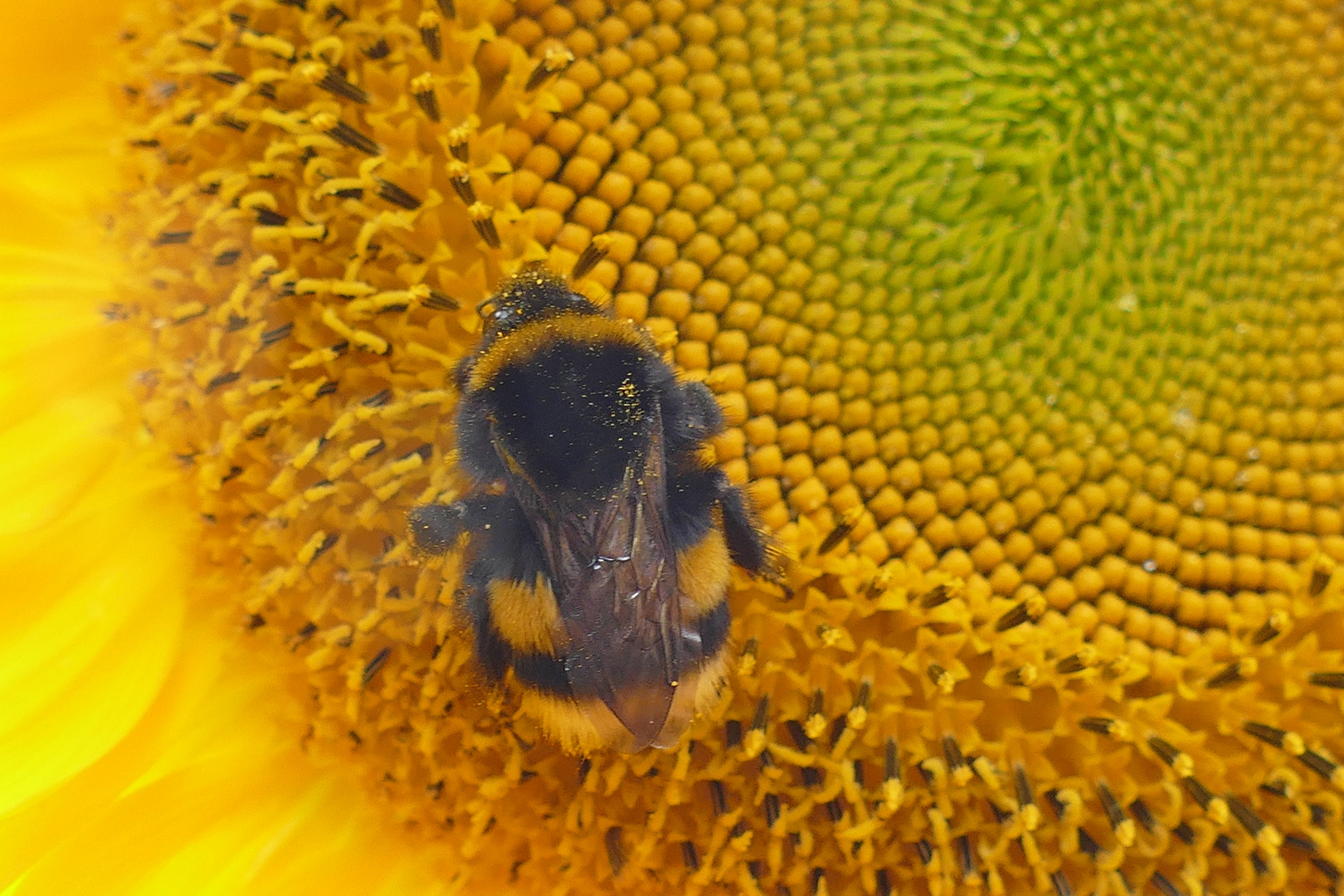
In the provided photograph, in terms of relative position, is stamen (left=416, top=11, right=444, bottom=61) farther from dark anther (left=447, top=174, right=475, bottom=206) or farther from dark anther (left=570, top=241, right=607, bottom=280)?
dark anther (left=570, top=241, right=607, bottom=280)

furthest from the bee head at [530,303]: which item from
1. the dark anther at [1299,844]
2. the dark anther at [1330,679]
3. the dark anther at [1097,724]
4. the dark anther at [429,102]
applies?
the dark anther at [1299,844]

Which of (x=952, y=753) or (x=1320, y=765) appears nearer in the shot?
(x=952, y=753)

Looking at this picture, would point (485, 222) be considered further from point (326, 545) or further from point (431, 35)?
point (326, 545)

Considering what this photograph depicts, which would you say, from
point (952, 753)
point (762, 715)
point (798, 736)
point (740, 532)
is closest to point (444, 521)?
point (740, 532)

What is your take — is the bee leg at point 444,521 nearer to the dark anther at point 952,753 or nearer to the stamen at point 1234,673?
the dark anther at point 952,753

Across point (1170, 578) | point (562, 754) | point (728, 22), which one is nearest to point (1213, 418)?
point (1170, 578)

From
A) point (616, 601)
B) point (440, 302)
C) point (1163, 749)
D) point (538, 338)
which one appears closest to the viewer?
point (616, 601)

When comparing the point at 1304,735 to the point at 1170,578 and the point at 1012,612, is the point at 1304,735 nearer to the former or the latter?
the point at 1170,578
